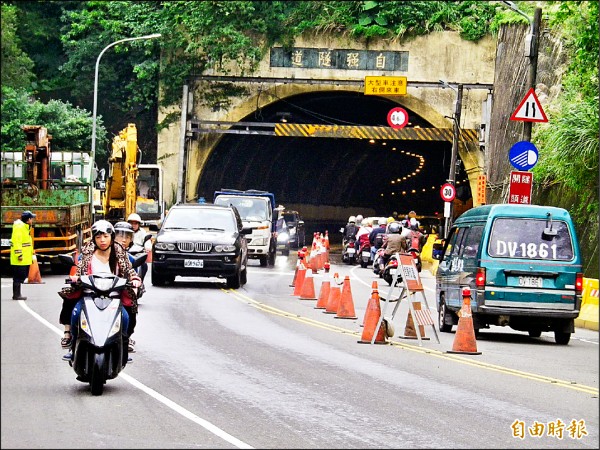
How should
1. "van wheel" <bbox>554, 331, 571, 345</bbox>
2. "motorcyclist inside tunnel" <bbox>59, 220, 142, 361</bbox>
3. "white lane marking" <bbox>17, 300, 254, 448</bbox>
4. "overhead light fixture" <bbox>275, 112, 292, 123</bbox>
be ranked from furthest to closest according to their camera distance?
"overhead light fixture" <bbox>275, 112, 292, 123</bbox>
"van wheel" <bbox>554, 331, 571, 345</bbox>
"motorcyclist inside tunnel" <bbox>59, 220, 142, 361</bbox>
"white lane marking" <bbox>17, 300, 254, 448</bbox>

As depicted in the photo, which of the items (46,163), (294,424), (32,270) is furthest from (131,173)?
(294,424)

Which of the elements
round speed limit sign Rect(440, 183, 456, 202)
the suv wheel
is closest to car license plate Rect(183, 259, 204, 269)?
the suv wheel

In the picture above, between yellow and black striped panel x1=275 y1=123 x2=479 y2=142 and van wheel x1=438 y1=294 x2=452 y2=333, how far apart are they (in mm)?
29195

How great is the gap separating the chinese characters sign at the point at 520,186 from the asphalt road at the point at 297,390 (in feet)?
17.7

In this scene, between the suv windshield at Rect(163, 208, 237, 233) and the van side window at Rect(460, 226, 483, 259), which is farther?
the suv windshield at Rect(163, 208, 237, 233)

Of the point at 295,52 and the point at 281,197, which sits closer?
the point at 295,52

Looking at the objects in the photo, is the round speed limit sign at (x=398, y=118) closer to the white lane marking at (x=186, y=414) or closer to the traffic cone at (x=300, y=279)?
the traffic cone at (x=300, y=279)

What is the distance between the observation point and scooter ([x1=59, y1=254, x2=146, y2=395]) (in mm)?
12023

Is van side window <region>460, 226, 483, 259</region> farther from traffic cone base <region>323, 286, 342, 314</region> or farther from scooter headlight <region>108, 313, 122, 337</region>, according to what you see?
scooter headlight <region>108, 313, 122, 337</region>

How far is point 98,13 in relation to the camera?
55625mm

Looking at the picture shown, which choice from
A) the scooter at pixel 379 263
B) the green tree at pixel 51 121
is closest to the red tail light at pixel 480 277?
the scooter at pixel 379 263

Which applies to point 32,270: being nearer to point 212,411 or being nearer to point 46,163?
point 46,163

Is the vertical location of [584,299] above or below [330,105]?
below

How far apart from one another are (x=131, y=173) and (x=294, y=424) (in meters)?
33.6
